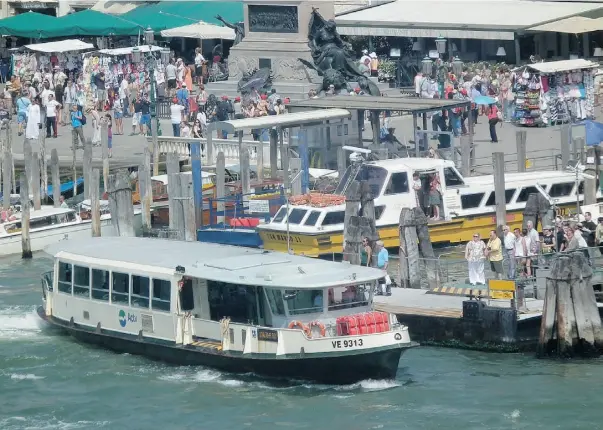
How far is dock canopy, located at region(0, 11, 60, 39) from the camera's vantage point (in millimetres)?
67688

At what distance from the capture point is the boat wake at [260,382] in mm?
31734

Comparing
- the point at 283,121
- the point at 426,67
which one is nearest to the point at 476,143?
the point at 426,67

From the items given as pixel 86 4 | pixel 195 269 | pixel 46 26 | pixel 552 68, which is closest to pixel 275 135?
pixel 552 68

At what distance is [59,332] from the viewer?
36719 mm

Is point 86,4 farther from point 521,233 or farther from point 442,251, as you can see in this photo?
point 521,233

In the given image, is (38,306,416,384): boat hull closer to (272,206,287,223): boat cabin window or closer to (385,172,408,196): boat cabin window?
(272,206,287,223): boat cabin window

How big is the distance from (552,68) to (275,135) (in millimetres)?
10286

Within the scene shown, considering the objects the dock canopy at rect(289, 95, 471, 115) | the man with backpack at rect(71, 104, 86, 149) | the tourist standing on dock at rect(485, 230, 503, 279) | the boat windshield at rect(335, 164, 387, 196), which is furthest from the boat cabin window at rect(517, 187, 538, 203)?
the man with backpack at rect(71, 104, 86, 149)

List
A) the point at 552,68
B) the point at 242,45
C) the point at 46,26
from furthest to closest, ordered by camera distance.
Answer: the point at 46,26 < the point at 242,45 < the point at 552,68

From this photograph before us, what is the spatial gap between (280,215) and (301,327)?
34.8ft

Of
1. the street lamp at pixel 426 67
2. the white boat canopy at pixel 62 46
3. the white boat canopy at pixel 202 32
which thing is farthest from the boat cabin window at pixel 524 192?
the white boat canopy at pixel 62 46

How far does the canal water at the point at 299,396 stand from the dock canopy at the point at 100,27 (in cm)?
3318

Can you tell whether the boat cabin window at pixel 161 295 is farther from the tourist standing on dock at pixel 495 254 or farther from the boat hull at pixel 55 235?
the boat hull at pixel 55 235

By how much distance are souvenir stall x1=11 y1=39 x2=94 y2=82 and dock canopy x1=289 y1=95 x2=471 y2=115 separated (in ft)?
57.2
